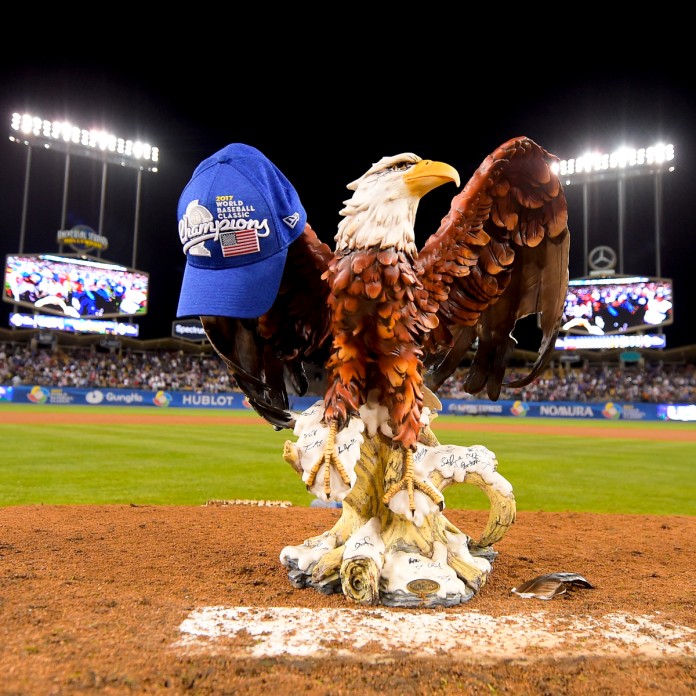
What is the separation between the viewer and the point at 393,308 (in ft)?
10.4

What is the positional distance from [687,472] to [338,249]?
32.1ft

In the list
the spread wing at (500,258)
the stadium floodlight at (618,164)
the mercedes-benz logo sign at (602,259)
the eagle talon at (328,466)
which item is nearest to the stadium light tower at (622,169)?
the stadium floodlight at (618,164)

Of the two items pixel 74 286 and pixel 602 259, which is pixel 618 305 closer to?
pixel 602 259

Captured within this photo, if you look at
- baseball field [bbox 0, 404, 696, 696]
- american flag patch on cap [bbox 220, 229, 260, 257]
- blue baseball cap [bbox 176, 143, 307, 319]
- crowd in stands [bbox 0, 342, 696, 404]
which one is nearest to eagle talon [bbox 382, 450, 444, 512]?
baseball field [bbox 0, 404, 696, 696]

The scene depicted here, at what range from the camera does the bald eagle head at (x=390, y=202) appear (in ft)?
10.6

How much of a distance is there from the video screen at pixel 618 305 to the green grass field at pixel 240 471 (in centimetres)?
2066

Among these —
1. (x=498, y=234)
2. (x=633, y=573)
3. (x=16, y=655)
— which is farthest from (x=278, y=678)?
(x=633, y=573)

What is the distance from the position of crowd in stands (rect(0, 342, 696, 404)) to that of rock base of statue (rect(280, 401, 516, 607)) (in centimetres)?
3284

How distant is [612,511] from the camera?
697 centimetres

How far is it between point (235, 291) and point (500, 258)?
162 centimetres

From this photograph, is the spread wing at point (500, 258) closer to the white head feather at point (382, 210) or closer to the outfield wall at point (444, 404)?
the white head feather at point (382, 210)

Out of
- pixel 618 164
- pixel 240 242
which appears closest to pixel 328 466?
pixel 240 242

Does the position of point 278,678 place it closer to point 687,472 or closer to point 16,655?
point 16,655

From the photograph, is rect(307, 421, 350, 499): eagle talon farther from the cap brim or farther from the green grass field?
the green grass field
